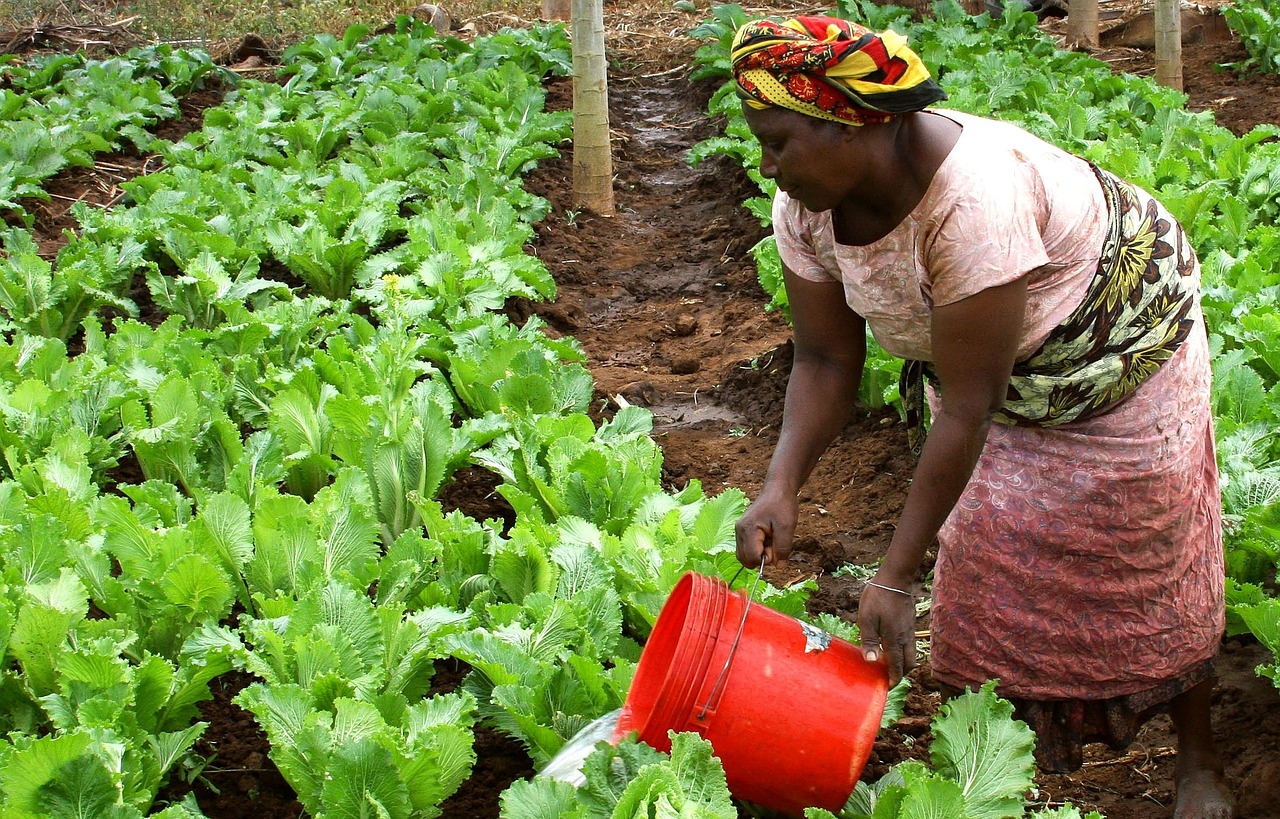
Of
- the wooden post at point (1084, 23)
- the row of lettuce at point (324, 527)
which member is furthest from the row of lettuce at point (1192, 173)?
A: the row of lettuce at point (324, 527)

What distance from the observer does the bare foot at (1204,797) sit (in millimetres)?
2514

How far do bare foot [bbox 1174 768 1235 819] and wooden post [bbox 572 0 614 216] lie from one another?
581cm

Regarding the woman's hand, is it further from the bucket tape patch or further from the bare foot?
the bare foot

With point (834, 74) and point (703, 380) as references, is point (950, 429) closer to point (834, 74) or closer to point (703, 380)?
point (834, 74)

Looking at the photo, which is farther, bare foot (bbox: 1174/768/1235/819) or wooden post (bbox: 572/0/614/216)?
wooden post (bbox: 572/0/614/216)

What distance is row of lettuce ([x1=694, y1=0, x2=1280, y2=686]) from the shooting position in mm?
3199

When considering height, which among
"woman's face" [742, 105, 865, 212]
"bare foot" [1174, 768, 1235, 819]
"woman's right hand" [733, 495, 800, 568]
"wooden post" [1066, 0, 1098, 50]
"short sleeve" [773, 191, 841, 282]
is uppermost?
"woman's face" [742, 105, 865, 212]

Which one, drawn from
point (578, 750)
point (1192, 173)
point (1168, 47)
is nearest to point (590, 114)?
point (1192, 173)

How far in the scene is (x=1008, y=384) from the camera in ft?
7.22

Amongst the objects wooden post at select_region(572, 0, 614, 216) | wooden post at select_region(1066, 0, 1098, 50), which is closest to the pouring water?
wooden post at select_region(572, 0, 614, 216)

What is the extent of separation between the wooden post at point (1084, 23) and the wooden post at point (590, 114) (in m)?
4.86

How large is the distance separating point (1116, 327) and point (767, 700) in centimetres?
88

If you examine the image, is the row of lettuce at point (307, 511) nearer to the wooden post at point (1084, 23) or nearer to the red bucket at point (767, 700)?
the red bucket at point (767, 700)

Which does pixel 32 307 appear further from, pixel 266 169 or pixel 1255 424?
pixel 1255 424
